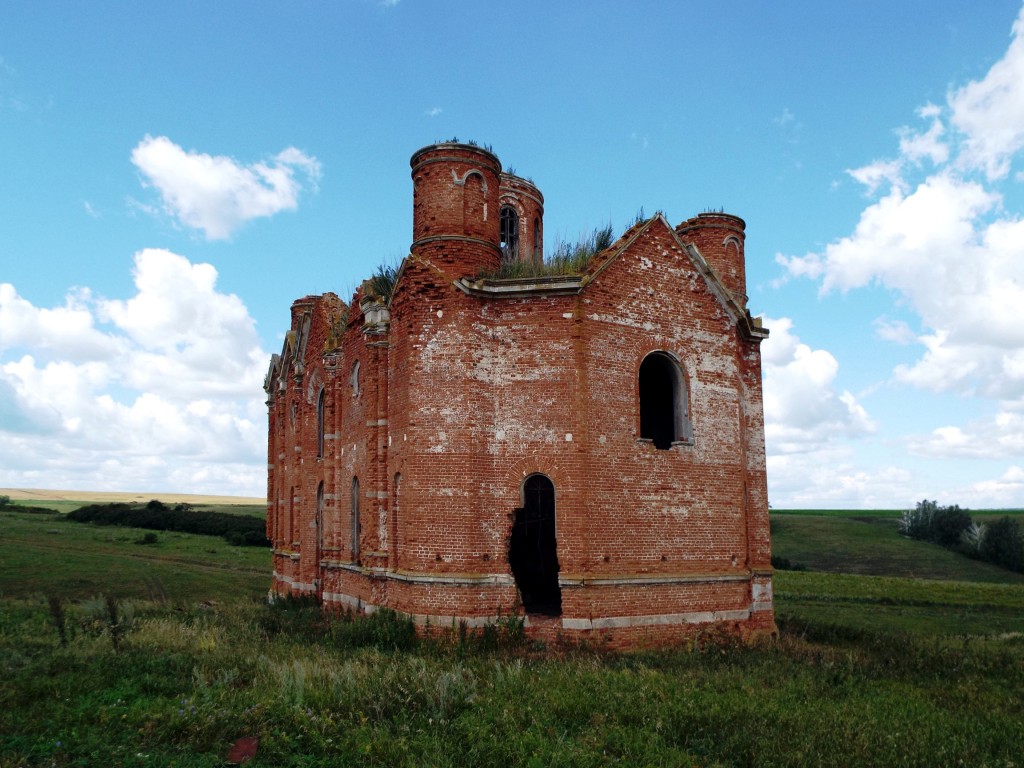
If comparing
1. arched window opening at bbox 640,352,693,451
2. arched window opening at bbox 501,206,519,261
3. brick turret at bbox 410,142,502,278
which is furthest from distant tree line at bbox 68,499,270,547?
brick turret at bbox 410,142,502,278

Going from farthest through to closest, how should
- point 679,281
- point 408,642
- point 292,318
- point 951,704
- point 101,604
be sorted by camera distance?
point 292,318 → point 101,604 → point 679,281 → point 408,642 → point 951,704

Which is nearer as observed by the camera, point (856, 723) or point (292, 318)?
point (856, 723)

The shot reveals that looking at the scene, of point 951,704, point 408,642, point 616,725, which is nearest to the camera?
point 616,725

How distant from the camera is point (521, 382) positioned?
1416 cm

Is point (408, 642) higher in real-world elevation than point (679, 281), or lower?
lower

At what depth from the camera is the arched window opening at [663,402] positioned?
15.1 meters

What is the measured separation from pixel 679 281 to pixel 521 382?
399cm

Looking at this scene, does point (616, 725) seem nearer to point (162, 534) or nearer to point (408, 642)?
point (408, 642)

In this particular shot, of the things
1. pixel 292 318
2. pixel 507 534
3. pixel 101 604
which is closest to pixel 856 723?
pixel 507 534

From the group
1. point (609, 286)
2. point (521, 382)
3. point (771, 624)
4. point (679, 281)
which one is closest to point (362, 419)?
point (521, 382)

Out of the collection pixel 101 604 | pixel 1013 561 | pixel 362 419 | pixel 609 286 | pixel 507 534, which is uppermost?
pixel 609 286

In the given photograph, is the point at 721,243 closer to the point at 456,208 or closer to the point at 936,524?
the point at 456,208

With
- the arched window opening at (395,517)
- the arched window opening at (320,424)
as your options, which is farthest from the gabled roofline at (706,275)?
the arched window opening at (320,424)

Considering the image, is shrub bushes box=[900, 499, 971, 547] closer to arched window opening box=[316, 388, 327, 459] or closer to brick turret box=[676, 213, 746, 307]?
brick turret box=[676, 213, 746, 307]
